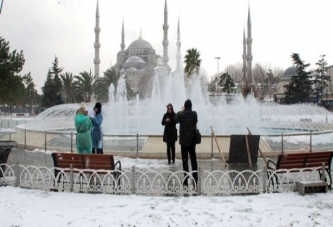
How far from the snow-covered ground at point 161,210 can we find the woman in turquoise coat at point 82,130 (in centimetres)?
142

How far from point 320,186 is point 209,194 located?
6.33 ft

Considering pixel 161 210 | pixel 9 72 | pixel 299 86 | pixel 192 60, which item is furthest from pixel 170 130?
pixel 299 86

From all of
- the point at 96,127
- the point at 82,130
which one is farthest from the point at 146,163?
the point at 82,130

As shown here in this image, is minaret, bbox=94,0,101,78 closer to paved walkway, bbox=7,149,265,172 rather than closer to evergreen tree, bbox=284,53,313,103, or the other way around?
evergreen tree, bbox=284,53,313,103

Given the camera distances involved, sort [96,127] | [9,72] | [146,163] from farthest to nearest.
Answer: [9,72]
[146,163]
[96,127]

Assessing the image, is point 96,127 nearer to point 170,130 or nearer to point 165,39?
point 170,130

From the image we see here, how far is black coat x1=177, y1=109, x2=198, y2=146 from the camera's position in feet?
24.1

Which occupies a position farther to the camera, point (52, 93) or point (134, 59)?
point (134, 59)

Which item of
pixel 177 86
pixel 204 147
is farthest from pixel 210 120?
pixel 204 147

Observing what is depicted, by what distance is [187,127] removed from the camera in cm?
741

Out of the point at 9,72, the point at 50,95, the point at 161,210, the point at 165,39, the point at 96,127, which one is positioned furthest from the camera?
the point at 165,39

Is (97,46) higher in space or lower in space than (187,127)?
higher

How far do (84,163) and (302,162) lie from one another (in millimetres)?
3988

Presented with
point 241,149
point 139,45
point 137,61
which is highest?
point 139,45
